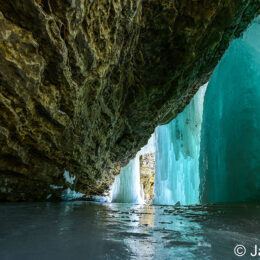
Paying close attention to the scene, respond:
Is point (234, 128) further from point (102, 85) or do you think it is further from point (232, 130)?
point (102, 85)

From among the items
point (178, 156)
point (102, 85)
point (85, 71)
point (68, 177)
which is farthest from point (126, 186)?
point (85, 71)

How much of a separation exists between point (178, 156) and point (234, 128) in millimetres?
5385

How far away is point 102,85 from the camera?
128 inches

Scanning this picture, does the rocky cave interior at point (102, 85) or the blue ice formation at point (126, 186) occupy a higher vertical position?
the rocky cave interior at point (102, 85)

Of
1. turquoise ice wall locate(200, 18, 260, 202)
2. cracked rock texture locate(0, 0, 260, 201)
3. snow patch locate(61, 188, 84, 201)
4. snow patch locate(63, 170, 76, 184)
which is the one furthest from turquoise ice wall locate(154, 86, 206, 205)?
snow patch locate(63, 170, 76, 184)

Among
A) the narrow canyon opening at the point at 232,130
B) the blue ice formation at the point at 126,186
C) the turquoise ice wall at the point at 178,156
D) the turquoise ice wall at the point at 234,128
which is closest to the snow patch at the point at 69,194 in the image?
the blue ice formation at the point at 126,186

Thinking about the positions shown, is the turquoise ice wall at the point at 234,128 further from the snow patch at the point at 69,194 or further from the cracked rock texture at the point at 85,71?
the snow patch at the point at 69,194

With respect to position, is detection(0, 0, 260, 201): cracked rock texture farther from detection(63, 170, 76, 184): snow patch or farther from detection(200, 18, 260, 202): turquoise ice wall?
detection(200, 18, 260, 202): turquoise ice wall

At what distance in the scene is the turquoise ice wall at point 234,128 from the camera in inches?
233

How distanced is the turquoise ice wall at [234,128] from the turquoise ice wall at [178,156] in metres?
3.20

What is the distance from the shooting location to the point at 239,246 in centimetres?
94

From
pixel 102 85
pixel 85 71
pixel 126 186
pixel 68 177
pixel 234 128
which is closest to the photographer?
pixel 85 71

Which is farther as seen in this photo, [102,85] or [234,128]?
[234,128]

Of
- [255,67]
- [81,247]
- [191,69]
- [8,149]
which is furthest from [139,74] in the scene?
[255,67]
